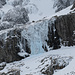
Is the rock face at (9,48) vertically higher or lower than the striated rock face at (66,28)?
lower

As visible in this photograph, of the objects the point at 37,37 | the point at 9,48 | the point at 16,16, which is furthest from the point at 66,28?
the point at 16,16

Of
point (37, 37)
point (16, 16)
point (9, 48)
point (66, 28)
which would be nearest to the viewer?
point (66, 28)

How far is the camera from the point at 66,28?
18.0 metres

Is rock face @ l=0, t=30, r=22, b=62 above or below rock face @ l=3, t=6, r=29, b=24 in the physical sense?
below

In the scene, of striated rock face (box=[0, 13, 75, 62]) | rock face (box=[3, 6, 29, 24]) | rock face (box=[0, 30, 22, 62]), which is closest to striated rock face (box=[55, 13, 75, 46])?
striated rock face (box=[0, 13, 75, 62])

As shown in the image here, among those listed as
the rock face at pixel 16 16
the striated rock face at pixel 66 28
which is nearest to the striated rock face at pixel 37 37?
the striated rock face at pixel 66 28

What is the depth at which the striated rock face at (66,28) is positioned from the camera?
17.7m

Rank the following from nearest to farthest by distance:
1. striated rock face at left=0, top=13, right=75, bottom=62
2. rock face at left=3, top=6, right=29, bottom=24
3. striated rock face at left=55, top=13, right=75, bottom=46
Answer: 1. striated rock face at left=55, top=13, right=75, bottom=46
2. striated rock face at left=0, top=13, right=75, bottom=62
3. rock face at left=3, top=6, right=29, bottom=24

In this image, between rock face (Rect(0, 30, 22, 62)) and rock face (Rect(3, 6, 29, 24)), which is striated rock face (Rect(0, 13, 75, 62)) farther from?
rock face (Rect(3, 6, 29, 24))

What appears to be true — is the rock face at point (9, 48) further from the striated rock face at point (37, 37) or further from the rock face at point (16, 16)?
the rock face at point (16, 16)

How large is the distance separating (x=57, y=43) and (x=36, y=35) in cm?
290

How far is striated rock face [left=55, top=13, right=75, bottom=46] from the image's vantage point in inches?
698

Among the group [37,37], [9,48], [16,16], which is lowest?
[9,48]

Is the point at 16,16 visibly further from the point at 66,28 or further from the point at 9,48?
the point at 66,28
